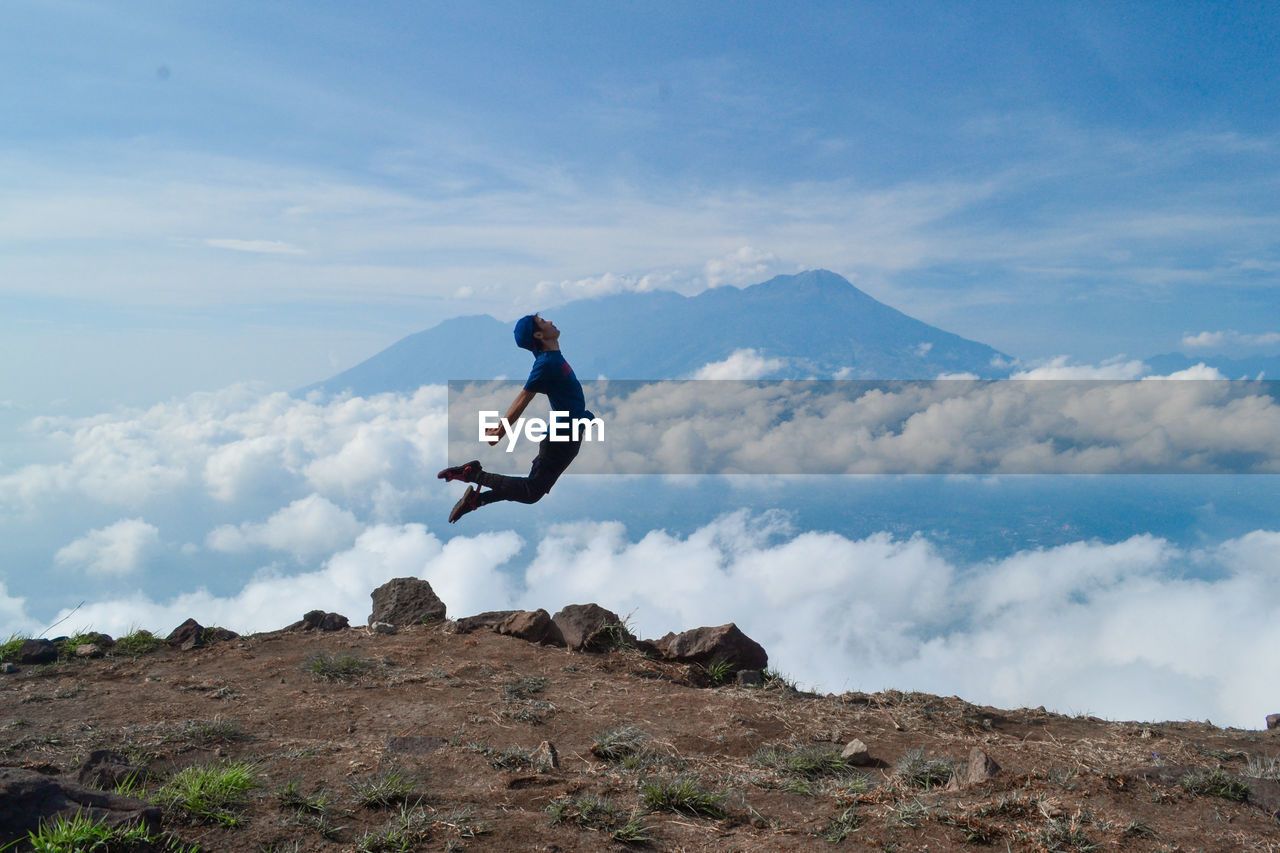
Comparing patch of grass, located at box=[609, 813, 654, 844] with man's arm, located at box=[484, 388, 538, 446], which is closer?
patch of grass, located at box=[609, 813, 654, 844]

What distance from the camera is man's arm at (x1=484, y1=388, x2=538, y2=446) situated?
9031mm

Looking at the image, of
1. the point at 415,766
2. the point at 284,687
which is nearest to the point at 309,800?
the point at 415,766

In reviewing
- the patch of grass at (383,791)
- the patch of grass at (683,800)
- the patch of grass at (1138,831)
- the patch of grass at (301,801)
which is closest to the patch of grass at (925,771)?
the patch of grass at (1138,831)

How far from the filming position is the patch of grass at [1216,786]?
6.62 meters

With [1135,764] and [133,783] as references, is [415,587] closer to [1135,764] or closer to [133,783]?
[133,783]

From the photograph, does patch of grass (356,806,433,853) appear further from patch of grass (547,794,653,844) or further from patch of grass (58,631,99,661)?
patch of grass (58,631,99,661)

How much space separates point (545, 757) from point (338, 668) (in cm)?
385

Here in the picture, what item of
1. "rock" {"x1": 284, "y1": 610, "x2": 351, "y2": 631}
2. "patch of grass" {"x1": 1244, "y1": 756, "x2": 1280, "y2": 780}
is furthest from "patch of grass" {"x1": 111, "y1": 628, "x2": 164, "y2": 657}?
"patch of grass" {"x1": 1244, "y1": 756, "x2": 1280, "y2": 780}

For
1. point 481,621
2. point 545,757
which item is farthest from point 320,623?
point 545,757

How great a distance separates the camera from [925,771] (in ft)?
23.0

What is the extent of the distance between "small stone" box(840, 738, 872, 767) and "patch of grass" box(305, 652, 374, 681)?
552cm

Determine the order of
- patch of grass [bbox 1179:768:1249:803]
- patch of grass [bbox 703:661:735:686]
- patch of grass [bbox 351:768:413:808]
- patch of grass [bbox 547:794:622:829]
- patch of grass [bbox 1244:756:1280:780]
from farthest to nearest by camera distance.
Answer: patch of grass [bbox 703:661:735:686] < patch of grass [bbox 1244:756:1280:780] < patch of grass [bbox 1179:768:1249:803] < patch of grass [bbox 351:768:413:808] < patch of grass [bbox 547:794:622:829]

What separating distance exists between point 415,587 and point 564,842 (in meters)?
7.74

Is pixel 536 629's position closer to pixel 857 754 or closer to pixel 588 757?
pixel 588 757
